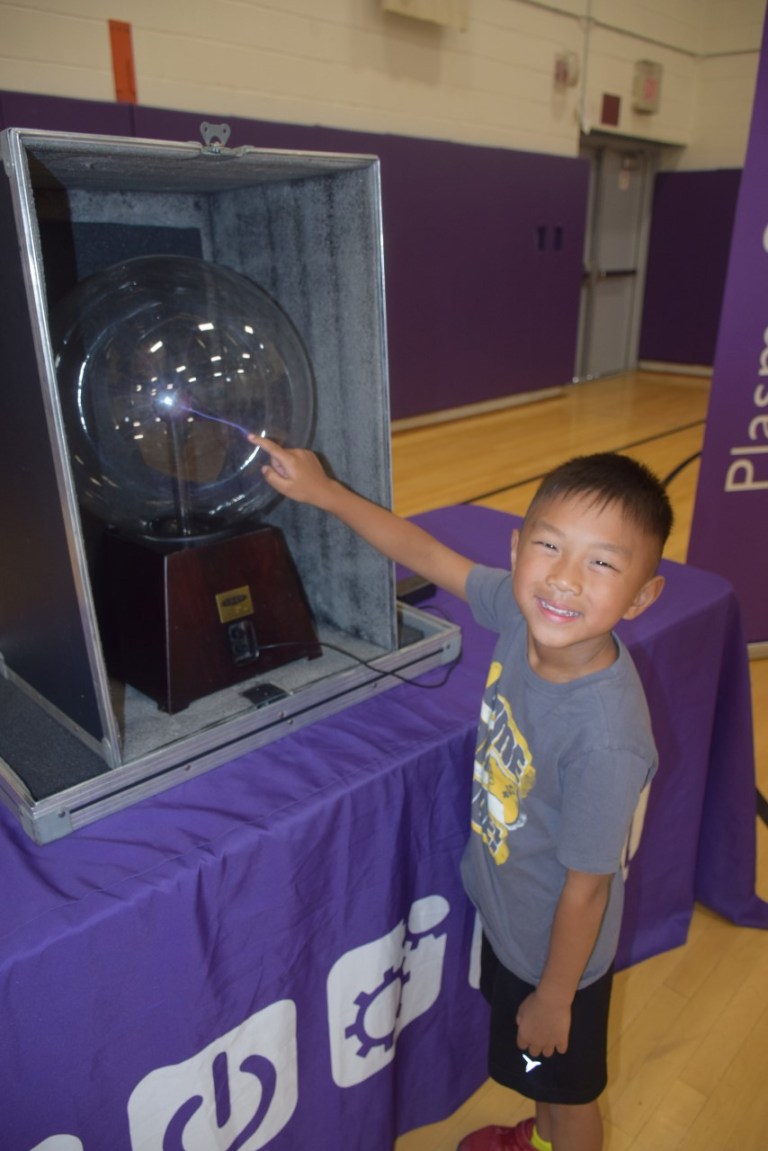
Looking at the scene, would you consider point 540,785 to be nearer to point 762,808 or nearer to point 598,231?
point 762,808

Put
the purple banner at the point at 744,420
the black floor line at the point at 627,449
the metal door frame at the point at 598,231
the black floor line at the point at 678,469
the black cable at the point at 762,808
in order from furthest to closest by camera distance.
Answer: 1. the metal door frame at the point at 598,231
2. the black floor line at the point at 678,469
3. the black floor line at the point at 627,449
4. the purple banner at the point at 744,420
5. the black cable at the point at 762,808

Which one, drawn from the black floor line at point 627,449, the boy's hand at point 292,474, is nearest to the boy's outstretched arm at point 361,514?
the boy's hand at point 292,474

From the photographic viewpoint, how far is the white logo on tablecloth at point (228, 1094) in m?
0.80

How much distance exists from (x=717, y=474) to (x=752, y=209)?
732 mm

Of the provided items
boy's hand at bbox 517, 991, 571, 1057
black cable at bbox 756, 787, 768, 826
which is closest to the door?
black cable at bbox 756, 787, 768, 826

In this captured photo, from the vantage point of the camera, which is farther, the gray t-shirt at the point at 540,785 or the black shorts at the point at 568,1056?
the black shorts at the point at 568,1056

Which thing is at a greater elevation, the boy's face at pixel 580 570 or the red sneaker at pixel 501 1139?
the boy's face at pixel 580 570

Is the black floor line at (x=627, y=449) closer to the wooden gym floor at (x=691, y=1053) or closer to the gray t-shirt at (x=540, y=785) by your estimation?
the wooden gym floor at (x=691, y=1053)

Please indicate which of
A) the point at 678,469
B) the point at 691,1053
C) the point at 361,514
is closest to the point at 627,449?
the point at 678,469

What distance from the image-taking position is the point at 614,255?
24.9ft

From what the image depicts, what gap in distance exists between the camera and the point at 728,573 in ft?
8.47

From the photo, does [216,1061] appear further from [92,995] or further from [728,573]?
[728,573]

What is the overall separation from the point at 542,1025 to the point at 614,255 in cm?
780

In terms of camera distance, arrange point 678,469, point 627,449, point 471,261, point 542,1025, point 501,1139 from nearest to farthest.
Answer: point 542,1025, point 501,1139, point 678,469, point 627,449, point 471,261
